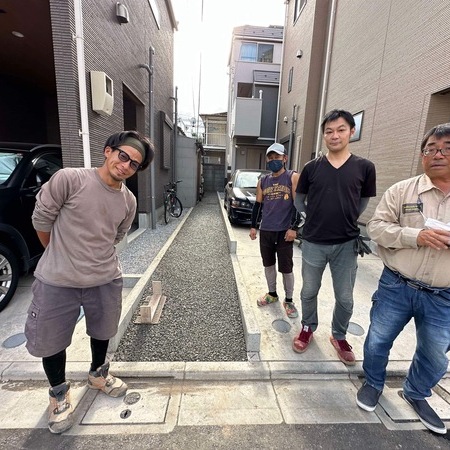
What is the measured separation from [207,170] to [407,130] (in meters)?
14.8

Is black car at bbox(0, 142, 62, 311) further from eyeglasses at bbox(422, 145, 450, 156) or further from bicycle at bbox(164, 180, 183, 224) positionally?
bicycle at bbox(164, 180, 183, 224)

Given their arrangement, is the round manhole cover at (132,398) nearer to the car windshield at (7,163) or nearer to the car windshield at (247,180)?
the car windshield at (7,163)

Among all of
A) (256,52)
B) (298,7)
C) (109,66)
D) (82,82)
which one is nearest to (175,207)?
(109,66)

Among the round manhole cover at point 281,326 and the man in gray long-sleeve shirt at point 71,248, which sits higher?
the man in gray long-sleeve shirt at point 71,248

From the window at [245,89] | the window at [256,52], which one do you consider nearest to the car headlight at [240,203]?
the window at [245,89]

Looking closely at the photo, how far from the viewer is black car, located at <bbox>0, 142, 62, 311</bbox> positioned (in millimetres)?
2799

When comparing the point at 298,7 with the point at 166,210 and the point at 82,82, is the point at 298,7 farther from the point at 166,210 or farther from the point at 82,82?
the point at 82,82

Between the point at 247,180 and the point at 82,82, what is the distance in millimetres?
5318

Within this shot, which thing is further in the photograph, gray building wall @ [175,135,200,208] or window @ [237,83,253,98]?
window @ [237,83,253,98]

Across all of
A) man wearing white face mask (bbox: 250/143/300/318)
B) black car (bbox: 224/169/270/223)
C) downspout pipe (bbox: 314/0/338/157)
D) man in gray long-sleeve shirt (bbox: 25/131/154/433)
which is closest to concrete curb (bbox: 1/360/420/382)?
man in gray long-sleeve shirt (bbox: 25/131/154/433)

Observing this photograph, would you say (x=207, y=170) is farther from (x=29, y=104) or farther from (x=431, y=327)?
(x=431, y=327)

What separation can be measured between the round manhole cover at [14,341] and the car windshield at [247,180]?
619cm

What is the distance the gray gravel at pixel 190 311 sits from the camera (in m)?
2.32

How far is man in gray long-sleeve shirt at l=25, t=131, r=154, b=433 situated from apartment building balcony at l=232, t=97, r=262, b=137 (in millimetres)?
11734
